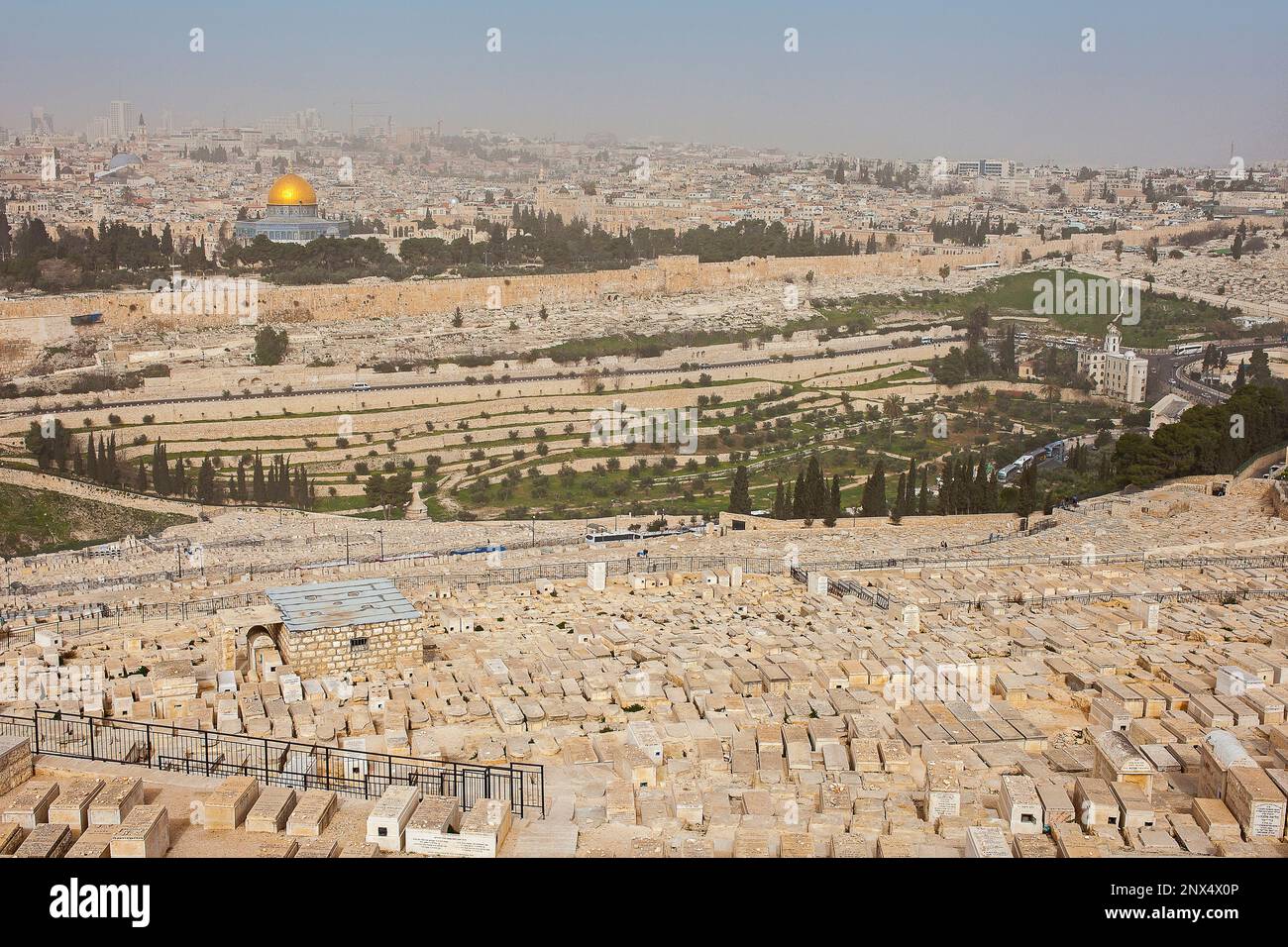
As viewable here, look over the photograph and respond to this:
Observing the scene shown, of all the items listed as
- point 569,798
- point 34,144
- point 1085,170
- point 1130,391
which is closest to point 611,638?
point 569,798

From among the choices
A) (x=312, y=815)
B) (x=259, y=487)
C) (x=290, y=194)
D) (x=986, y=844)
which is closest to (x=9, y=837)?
(x=312, y=815)

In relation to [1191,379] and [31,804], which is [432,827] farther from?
[1191,379]

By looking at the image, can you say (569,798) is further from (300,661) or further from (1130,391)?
(1130,391)

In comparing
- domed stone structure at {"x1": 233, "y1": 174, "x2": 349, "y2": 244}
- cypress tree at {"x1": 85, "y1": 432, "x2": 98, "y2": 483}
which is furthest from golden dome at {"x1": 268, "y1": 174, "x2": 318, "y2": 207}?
cypress tree at {"x1": 85, "y1": 432, "x2": 98, "y2": 483}

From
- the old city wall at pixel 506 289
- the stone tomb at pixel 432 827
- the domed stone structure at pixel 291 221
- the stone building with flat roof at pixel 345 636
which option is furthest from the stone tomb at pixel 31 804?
the domed stone structure at pixel 291 221

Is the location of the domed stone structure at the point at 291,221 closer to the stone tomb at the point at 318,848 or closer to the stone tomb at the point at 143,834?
the stone tomb at the point at 143,834

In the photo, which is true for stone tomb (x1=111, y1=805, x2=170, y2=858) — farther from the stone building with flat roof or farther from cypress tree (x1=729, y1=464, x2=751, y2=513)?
cypress tree (x1=729, y1=464, x2=751, y2=513)
